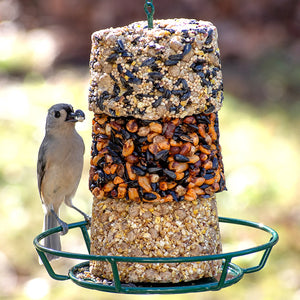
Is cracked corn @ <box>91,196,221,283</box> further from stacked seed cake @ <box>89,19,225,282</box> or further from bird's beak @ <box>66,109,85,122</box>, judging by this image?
bird's beak @ <box>66,109,85,122</box>

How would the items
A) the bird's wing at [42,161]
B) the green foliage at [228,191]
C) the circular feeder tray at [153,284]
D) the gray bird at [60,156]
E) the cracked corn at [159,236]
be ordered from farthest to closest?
the green foliage at [228,191], the bird's wing at [42,161], the gray bird at [60,156], the cracked corn at [159,236], the circular feeder tray at [153,284]

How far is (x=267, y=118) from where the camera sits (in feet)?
34.8

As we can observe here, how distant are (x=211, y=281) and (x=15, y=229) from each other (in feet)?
16.2

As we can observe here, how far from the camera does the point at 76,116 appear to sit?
4.39m

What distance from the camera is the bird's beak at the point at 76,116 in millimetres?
4257

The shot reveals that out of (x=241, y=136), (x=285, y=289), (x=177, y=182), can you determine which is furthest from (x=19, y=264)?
(x=177, y=182)

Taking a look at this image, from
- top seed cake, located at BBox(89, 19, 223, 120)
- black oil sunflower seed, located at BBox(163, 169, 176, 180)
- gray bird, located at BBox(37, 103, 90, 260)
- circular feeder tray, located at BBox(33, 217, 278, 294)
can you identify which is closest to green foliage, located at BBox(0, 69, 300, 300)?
gray bird, located at BBox(37, 103, 90, 260)

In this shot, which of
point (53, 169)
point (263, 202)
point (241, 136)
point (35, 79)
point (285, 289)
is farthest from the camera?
point (35, 79)

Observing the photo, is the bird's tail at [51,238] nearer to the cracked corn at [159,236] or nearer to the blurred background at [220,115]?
the cracked corn at [159,236]

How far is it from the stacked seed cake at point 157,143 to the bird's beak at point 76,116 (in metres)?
0.41

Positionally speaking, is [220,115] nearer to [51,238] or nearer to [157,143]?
[51,238]

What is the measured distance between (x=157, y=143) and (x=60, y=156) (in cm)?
141

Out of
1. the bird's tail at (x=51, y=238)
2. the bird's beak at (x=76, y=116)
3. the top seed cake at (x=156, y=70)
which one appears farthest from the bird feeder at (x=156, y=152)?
the bird's tail at (x=51, y=238)

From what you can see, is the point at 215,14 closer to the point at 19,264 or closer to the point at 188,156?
the point at 19,264
